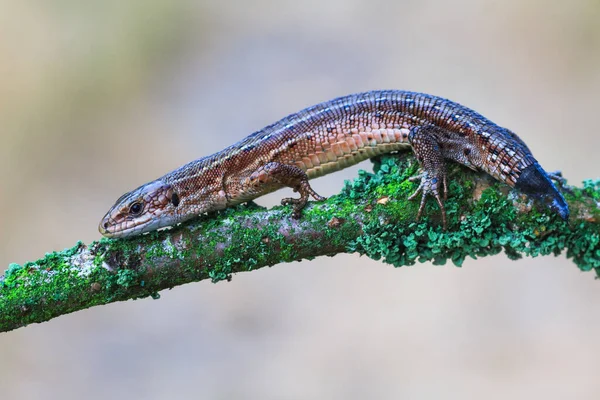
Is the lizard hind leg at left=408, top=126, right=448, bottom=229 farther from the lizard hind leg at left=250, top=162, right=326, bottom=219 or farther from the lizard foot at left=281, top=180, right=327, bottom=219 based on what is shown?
the lizard hind leg at left=250, top=162, right=326, bottom=219

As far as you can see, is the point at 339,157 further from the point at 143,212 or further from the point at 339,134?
the point at 143,212

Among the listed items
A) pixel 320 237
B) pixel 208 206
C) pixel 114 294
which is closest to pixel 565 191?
pixel 320 237

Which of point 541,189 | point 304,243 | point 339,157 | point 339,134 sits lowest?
point 304,243

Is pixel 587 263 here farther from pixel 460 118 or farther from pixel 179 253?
pixel 179 253

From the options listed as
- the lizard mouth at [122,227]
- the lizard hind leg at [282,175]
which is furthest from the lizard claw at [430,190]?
the lizard mouth at [122,227]

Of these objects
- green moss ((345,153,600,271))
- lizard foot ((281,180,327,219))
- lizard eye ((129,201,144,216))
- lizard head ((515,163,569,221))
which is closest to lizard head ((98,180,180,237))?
lizard eye ((129,201,144,216))

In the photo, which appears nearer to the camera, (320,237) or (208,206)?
(320,237)

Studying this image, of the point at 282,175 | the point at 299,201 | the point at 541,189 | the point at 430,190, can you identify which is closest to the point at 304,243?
the point at 299,201
